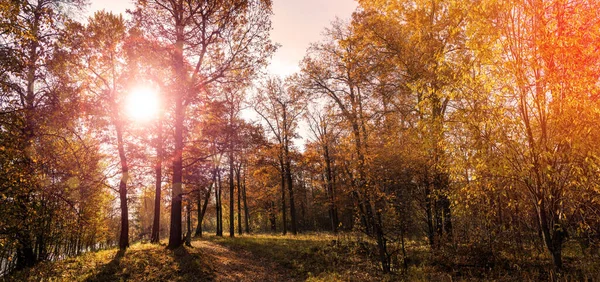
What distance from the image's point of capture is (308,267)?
41.5 ft

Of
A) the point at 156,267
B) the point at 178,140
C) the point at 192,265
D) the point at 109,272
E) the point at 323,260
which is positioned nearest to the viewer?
the point at 109,272

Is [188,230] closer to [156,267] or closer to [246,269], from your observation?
[246,269]

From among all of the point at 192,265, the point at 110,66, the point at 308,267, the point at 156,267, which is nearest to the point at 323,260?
the point at 308,267

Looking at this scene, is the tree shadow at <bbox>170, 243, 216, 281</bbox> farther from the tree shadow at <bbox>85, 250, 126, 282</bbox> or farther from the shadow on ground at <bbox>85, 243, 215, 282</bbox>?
the tree shadow at <bbox>85, 250, 126, 282</bbox>

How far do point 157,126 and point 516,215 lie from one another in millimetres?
18209

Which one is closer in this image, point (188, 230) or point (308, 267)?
point (308, 267)

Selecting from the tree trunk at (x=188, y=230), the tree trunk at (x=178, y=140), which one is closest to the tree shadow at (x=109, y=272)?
the tree trunk at (x=178, y=140)

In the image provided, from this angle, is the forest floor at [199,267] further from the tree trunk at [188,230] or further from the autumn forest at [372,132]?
the tree trunk at [188,230]

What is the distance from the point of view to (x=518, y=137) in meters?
5.70

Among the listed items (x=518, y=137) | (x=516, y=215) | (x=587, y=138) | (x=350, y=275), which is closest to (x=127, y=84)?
(x=350, y=275)

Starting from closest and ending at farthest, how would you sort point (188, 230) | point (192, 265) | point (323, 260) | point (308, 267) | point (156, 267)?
point (156, 267) → point (192, 265) → point (308, 267) → point (323, 260) → point (188, 230)

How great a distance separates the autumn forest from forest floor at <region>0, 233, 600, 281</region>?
86 mm

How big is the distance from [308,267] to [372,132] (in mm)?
6728

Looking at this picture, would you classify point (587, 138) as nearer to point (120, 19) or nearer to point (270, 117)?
point (120, 19)
